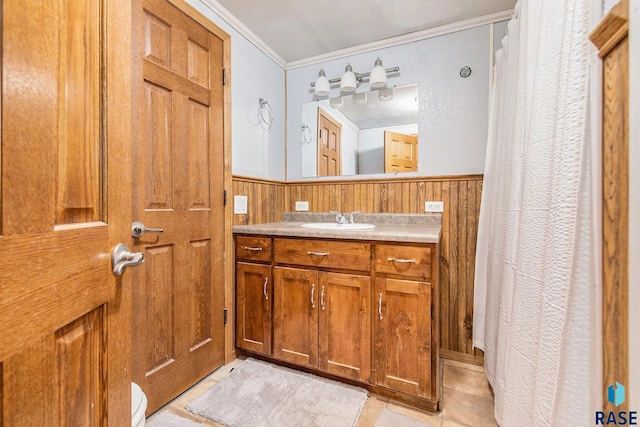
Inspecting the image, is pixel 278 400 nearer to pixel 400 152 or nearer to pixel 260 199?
pixel 260 199

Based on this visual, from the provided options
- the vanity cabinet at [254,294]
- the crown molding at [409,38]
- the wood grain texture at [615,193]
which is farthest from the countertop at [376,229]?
the crown molding at [409,38]

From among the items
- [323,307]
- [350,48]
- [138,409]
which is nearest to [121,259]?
[138,409]

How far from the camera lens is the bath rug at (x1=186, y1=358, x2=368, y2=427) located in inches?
54.5

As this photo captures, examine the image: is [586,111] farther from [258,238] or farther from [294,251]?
[258,238]

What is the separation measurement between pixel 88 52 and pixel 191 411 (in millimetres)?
1601

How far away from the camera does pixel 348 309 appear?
1.58 metres

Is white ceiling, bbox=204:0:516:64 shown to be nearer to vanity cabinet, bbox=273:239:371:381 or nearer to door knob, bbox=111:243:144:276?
vanity cabinet, bbox=273:239:371:381

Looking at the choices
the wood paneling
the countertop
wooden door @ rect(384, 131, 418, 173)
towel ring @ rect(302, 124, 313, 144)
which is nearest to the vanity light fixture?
towel ring @ rect(302, 124, 313, 144)

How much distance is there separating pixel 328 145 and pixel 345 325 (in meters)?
1.44

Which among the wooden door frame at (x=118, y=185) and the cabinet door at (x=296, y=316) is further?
the cabinet door at (x=296, y=316)

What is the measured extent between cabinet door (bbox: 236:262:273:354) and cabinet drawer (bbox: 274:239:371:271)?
A: 0.17m

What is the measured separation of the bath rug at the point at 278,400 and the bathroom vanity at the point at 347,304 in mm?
84

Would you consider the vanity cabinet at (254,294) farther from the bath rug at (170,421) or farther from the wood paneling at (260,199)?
the bath rug at (170,421)

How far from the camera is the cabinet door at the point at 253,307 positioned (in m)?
1.79
